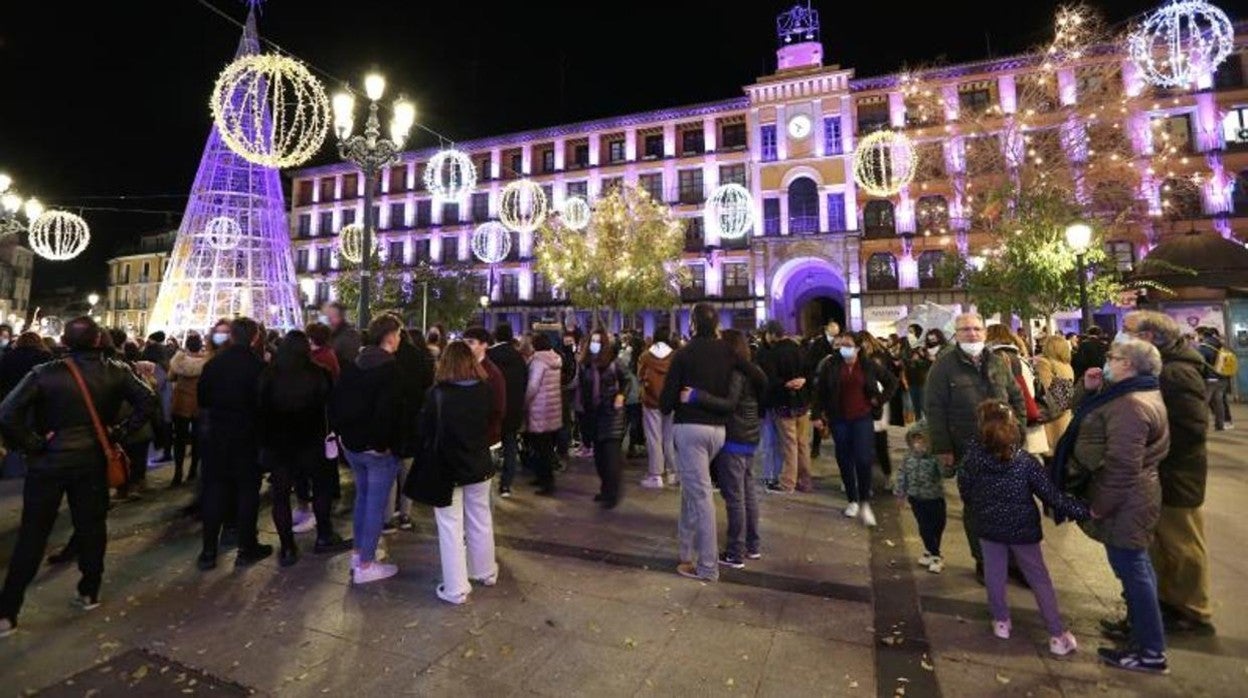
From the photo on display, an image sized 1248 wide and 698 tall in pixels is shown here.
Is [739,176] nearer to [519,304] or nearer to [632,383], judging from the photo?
[519,304]

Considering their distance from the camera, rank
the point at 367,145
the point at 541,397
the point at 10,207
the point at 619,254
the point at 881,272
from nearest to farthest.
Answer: the point at 541,397, the point at 367,145, the point at 10,207, the point at 619,254, the point at 881,272

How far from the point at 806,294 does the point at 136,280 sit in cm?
5868

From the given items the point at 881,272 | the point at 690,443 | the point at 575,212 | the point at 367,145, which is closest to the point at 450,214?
the point at 575,212

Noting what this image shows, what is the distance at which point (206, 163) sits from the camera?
62.5ft

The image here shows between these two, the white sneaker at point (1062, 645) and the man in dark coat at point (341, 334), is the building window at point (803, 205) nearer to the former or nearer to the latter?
the man in dark coat at point (341, 334)

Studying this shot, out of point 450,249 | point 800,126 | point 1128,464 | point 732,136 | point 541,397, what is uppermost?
point 732,136

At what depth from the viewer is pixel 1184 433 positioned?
3486 mm

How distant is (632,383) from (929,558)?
4591mm

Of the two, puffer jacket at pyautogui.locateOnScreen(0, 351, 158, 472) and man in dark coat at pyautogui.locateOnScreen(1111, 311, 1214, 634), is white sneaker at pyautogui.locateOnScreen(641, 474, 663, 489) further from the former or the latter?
puffer jacket at pyautogui.locateOnScreen(0, 351, 158, 472)

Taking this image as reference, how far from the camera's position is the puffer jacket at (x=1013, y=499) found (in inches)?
130

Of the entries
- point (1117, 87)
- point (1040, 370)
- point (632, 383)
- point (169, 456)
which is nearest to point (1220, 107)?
point (1117, 87)

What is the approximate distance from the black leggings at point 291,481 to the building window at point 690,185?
34312mm

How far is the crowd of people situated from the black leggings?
2 cm

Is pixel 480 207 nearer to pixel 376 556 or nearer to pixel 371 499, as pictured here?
pixel 376 556
